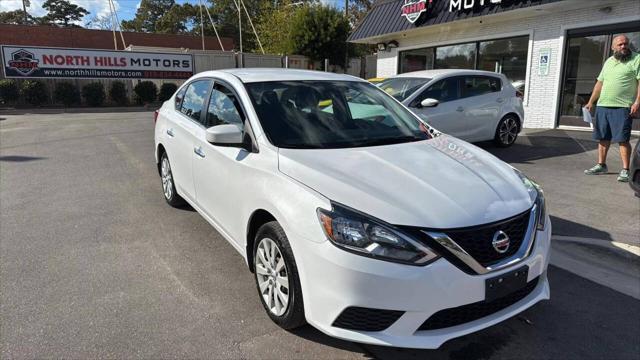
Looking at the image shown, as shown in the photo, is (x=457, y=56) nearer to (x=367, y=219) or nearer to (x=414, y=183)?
(x=414, y=183)

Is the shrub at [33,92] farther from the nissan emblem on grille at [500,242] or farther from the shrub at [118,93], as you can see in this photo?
the nissan emblem on grille at [500,242]

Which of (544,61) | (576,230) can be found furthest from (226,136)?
(544,61)

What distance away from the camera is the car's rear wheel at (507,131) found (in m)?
9.00

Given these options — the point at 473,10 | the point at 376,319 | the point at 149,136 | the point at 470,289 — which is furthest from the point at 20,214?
the point at 473,10

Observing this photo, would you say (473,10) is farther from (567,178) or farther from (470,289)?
(470,289)

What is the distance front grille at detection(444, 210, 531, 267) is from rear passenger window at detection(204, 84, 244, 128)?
188cm

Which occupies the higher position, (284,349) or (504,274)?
(504,274)

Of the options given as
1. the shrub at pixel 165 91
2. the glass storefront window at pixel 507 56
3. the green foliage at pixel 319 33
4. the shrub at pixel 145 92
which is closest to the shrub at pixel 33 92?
the shrub at pixel 145 92

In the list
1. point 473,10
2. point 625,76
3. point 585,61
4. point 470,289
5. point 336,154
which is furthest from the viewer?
point 473,10

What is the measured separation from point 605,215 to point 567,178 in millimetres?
1746

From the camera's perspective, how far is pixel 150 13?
2857 inches

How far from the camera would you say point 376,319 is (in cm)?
235

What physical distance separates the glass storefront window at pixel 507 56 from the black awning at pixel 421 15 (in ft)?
4.36

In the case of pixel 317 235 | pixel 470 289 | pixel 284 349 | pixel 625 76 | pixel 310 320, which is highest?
pixel 625 76
